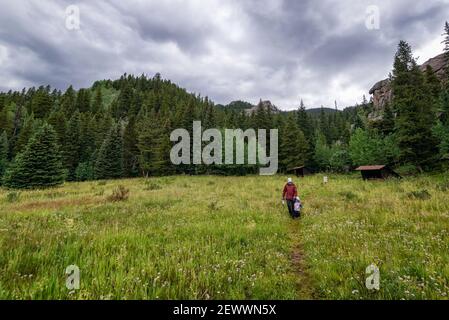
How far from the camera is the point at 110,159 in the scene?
5291 centimetres

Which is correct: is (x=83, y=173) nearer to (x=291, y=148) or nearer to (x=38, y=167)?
(x=38, y=167)

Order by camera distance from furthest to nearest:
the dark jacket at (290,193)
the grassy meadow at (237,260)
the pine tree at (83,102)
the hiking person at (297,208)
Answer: the pine tree at (83,102)
the dark jacket at (290,193)
the hiking person at (297,208)
the grassy meadow at (237,260)

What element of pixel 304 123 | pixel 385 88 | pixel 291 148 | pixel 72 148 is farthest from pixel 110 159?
pixel 385 88

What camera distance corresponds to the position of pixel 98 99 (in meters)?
100

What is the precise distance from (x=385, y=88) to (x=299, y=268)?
78.9 metres

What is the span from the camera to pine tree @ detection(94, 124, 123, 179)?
5206 cm

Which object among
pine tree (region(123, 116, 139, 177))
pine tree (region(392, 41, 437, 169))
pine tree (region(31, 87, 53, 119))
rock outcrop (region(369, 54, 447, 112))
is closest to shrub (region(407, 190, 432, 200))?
pine tree (region(392, 41, 437, 169))

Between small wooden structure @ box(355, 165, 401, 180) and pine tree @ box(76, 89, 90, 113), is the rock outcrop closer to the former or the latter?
small wooden structure @ box(355, 165, 401, 180)

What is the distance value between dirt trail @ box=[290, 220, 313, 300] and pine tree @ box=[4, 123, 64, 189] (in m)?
35.5

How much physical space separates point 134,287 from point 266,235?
499 centimetres

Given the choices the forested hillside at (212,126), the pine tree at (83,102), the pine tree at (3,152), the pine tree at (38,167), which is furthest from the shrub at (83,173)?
the pine tree at (83,102)

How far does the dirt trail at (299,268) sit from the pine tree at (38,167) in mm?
35530

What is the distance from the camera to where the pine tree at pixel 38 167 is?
Answer: 103 ft

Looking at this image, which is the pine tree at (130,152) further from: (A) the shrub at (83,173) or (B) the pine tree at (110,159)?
(A) the shrub at (83,173)
